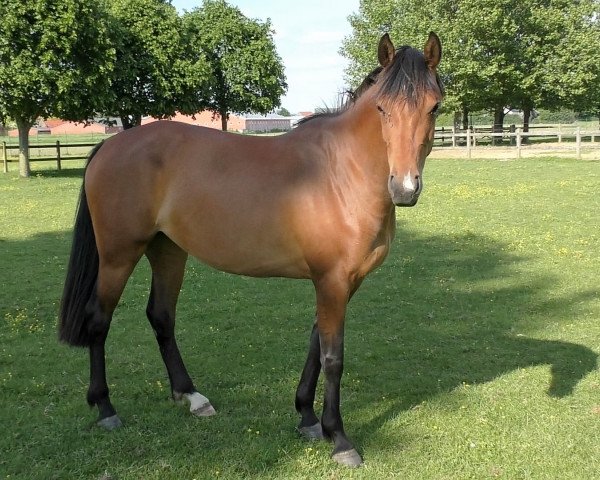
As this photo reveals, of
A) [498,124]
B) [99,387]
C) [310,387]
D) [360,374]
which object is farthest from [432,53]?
[498,124]

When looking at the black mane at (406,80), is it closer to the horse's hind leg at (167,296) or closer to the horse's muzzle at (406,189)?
the horse's muzzle at (406,189)

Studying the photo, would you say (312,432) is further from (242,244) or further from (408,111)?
(408,111)

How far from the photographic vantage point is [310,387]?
403 centimetres

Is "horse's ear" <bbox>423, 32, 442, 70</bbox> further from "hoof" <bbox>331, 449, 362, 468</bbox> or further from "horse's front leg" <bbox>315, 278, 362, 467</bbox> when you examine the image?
"hoof" <bbox>331, 449, 362, 468</bbox>

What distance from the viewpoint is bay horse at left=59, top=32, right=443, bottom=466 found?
319cm

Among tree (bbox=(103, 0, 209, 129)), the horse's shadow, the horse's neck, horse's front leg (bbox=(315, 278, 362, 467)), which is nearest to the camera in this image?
the horse's neck

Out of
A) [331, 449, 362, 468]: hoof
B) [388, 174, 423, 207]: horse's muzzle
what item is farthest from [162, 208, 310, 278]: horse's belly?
[331, 449, 362, 468]: hoof

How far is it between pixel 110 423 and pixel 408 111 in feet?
9.78

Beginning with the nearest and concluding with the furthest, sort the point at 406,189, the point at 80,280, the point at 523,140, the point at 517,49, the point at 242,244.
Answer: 1. the point at 406,189
2. the point at 242,244
3. the point at 80,280
4. the point at 517,49
5. the point at 523,140

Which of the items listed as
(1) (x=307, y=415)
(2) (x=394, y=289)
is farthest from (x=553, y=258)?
(1) (x=307, y=415)

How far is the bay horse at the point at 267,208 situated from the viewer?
3.19 m

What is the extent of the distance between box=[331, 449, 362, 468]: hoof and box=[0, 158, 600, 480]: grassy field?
0.17 feet

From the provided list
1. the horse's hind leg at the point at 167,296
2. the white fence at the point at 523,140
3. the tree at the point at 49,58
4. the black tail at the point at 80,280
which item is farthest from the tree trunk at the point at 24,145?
the white fence at the point at 523,140

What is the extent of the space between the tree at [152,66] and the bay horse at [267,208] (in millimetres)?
28050
